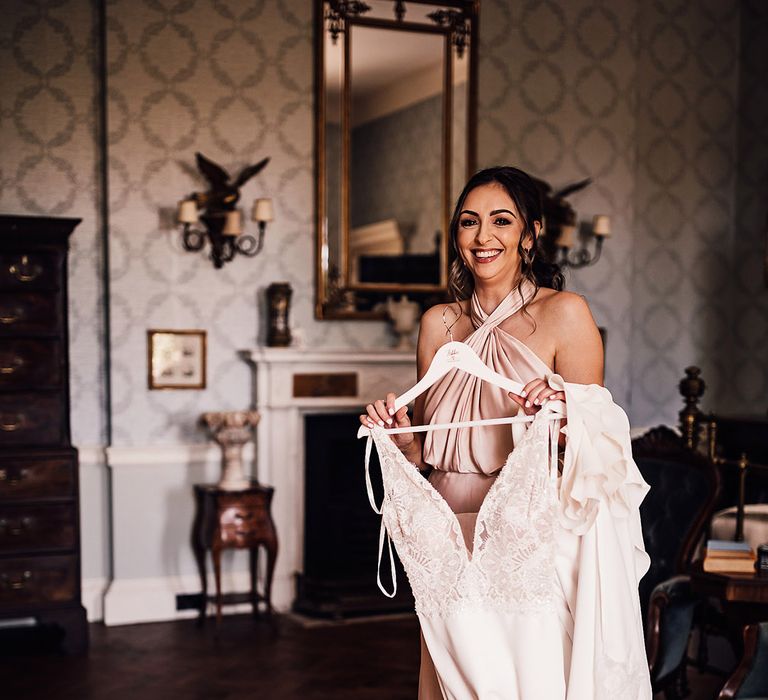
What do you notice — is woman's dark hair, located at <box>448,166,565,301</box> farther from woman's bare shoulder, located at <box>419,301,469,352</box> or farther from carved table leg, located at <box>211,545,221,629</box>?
carved table leg, located at <box>211,545,221,629</box>

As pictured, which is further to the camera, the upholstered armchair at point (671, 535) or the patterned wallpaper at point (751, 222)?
the patterned wallpaper at point (751, 222)

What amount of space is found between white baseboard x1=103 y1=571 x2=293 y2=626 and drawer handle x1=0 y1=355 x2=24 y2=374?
1.38 m

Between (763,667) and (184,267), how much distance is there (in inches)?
147

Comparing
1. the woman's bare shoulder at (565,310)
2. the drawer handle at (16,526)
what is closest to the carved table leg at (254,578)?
the drawer handle at (16,526)

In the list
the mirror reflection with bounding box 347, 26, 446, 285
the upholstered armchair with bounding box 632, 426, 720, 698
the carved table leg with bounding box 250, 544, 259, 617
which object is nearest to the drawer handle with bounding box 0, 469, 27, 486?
the carved table leg with bounding box 250, 544, 259, 617

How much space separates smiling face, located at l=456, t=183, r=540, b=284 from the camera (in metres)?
2.21

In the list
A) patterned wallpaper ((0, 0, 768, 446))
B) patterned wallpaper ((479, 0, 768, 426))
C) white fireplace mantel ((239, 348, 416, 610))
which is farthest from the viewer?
patterned wallpaper ((479, 0, 768, 426))

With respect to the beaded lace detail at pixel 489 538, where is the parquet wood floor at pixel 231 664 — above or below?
below

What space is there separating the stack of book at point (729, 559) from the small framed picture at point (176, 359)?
3.15 m

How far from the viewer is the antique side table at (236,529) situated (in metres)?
5.12

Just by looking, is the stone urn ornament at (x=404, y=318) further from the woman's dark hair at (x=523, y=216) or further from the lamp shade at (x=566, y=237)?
the woman's dark hair at (x=523, y=216)

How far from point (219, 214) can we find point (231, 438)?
1.21 meters

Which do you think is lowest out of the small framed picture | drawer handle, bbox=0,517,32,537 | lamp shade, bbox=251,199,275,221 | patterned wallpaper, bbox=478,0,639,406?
drawer handle, bbox=0,517,32,537

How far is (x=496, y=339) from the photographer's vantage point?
2229mm
